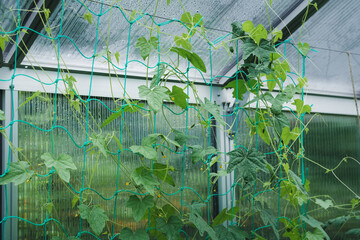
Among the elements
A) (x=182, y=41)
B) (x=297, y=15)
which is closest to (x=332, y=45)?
(x=297, y=15)

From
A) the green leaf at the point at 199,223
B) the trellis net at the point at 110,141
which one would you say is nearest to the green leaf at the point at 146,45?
the trellis net at the point at 110,141

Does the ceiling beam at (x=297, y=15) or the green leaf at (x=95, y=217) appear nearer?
the green leaf at (x=95, y=217)

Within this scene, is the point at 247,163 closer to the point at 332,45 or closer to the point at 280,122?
the point at 280,122

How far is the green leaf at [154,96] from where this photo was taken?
1.00 meters

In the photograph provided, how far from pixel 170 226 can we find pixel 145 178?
18cm

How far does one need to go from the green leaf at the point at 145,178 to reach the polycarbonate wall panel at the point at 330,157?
92 centimetres

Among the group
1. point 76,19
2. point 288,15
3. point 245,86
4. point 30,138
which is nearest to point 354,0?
point 288,15

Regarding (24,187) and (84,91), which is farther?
(84,91)

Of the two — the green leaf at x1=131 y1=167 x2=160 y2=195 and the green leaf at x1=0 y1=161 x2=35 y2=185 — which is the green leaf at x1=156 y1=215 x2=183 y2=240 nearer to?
the green leaf at x1=131 y1=167 x2=160 y2=195

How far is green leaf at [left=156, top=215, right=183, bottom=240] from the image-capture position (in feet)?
3.66

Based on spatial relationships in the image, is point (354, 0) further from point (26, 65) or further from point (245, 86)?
point (26, 65)

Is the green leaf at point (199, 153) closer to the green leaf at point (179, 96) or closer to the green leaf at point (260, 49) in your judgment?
the green leaf at point (179, 96)

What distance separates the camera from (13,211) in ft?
4.53

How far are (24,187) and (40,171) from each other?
8 centimetres
